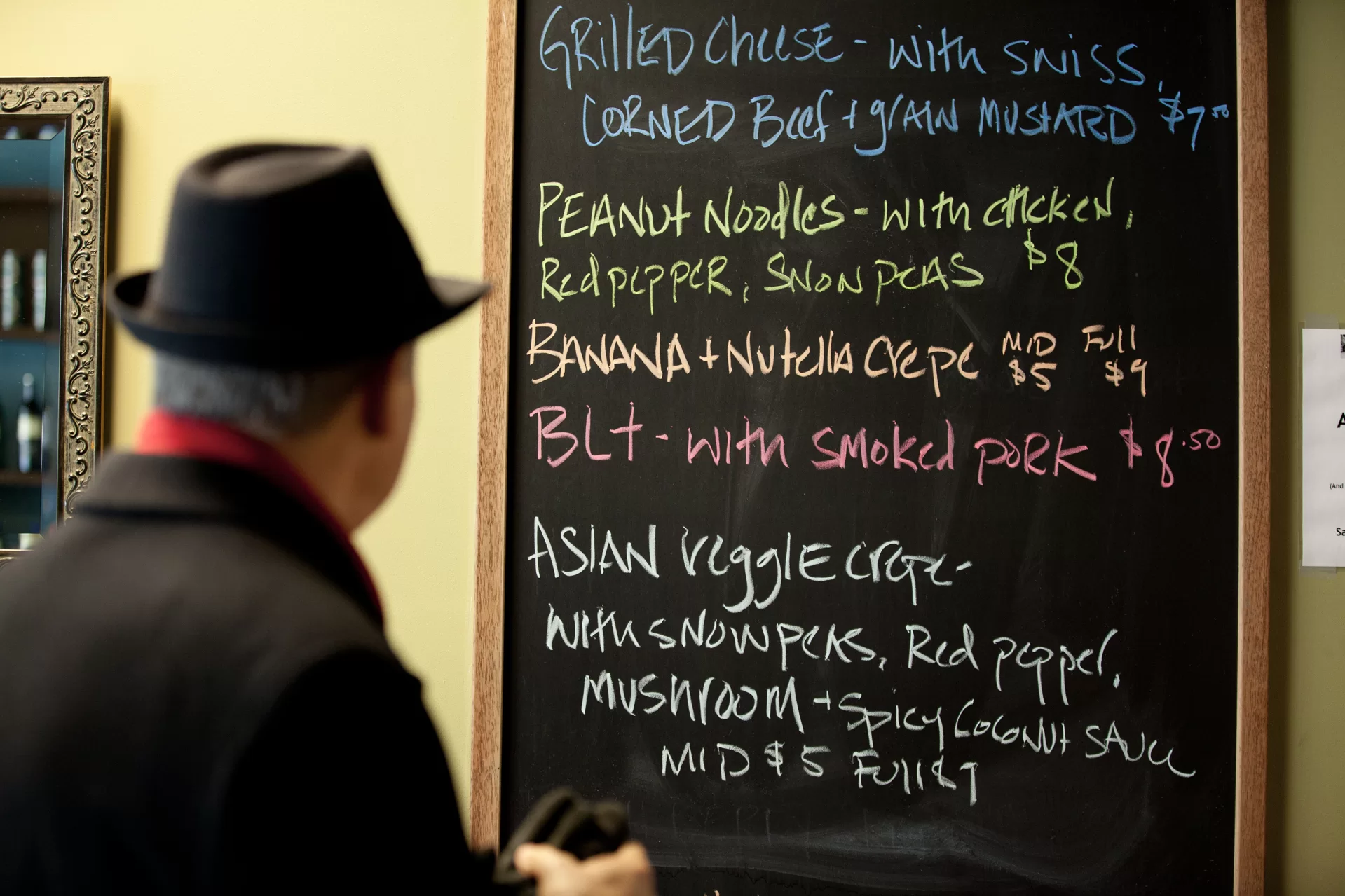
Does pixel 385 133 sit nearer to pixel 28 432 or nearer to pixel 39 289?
pixel 39 289

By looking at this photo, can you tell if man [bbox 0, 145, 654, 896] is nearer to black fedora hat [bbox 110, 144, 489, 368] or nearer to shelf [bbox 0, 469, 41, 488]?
black fedora hat [bbox 110, 144, 489, 368]

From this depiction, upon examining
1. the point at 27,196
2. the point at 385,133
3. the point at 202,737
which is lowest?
the point at 202,737

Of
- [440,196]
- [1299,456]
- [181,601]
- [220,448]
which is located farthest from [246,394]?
[1299,456]

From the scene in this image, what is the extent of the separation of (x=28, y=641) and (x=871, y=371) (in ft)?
4.21

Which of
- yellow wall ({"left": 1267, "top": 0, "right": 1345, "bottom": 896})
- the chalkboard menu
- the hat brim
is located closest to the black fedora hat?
the hat brim

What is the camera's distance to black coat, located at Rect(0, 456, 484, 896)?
52cm

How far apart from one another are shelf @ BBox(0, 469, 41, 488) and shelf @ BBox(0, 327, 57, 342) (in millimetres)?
250

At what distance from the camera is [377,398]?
0.69 m

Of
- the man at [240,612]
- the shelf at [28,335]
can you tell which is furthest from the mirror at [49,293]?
the man at [240,612]

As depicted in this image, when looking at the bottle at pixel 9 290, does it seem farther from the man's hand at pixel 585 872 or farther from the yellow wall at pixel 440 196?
the man's hand at pixel 585 872

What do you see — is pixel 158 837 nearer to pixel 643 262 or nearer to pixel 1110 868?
pixel 643 262

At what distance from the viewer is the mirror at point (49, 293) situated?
161 cm

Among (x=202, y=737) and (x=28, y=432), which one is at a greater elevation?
(x=28, y=432)

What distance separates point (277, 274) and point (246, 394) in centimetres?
9
